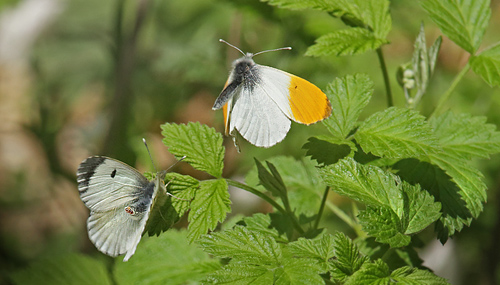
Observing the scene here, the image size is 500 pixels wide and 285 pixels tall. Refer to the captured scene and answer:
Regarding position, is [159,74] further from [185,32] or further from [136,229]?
[136,229]

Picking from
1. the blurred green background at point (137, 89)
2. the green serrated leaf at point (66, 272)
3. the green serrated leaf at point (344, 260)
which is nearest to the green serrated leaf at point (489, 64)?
the green serrated leaf at point (344, 260)

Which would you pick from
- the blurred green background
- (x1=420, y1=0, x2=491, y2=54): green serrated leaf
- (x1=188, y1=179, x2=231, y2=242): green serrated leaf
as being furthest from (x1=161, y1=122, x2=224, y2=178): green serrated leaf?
the blurred green background

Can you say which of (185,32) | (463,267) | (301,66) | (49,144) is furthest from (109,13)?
(463,267)

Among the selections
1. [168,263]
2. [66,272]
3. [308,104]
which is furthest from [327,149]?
[66,272]

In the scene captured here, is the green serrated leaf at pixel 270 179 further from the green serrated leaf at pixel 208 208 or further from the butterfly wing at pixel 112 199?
the butterfly wing at pixel 112 199

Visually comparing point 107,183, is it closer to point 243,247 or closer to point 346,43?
point 243,247
